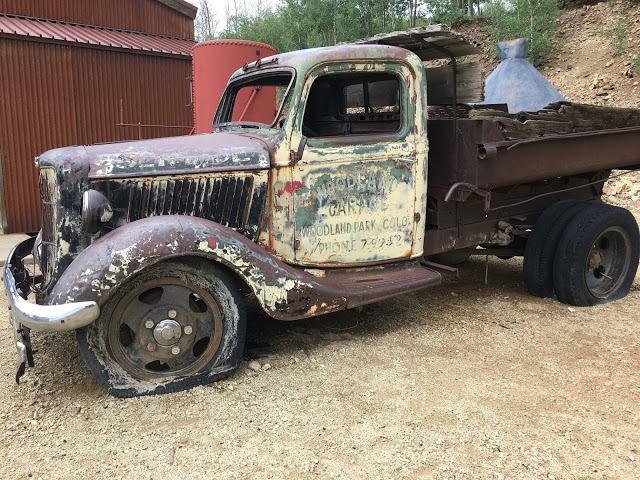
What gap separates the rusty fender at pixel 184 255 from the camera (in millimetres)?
2812

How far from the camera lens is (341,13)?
2027 cm

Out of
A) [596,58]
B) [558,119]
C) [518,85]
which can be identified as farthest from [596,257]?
[596,58]

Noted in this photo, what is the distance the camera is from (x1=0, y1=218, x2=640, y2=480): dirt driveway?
8.00 feet

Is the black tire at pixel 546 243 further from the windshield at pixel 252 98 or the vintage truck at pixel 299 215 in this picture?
the windshield at pixel 252 98

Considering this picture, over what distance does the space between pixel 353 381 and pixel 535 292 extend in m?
2.28

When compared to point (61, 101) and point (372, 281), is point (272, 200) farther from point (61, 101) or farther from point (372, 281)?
point (61, 101)

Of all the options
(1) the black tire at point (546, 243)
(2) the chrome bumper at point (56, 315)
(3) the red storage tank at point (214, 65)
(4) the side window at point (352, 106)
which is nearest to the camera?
(2) the chrome bumper at point (56, 315)

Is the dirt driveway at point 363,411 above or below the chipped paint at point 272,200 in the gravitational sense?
below

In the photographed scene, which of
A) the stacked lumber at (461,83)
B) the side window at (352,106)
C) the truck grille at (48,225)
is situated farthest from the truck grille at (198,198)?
the stacked lumber at (461,83)

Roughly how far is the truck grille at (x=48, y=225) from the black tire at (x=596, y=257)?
3.75 meters

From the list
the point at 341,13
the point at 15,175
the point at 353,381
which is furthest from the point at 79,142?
the point at 341,13

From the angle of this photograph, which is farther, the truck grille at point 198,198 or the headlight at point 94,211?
the truck grille at point 198,198

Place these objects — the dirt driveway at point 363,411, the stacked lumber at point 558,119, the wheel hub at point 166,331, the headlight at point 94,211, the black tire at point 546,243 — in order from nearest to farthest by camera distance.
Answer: the dirt driveway at point 363,411 < the headlight at point 94,211 < the wheel hub at point 166,331 < the stacked lumber at point 558,119 < the black tire at point 546,243

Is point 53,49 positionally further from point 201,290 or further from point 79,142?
point 201,290
